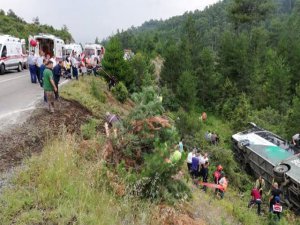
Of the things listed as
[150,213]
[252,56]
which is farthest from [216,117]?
[150,213]

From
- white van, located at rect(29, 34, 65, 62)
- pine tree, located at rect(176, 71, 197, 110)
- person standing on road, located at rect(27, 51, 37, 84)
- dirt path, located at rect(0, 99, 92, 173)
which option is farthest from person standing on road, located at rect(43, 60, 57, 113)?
pine tree, located at rect(176, 71, 197, 110)

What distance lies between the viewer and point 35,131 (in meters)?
10.3


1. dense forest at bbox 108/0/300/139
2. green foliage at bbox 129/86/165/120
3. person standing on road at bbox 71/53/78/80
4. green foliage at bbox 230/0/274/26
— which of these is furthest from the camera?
green foliage at bbox 230/0/274/26

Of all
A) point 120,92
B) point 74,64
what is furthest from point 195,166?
point 120,92

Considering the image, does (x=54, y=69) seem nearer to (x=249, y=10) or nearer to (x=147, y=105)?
(x=147, y=105)

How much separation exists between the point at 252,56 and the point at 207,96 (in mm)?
8169

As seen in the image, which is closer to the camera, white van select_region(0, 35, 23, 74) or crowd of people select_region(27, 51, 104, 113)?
crowd of people select_region(27, 51, 104, 113)

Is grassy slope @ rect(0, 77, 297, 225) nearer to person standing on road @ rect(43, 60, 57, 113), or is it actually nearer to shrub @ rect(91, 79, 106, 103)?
person standing on road @ rect(43, 60, 57, 113)

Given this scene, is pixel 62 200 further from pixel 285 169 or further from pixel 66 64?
pixel 66 64

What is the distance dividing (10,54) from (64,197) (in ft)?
→ 71.6

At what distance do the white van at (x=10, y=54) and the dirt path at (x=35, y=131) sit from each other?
12.4 meters

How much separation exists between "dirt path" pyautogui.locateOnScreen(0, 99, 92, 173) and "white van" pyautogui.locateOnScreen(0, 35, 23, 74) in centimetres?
1242

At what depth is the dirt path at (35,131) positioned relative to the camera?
27.8 feet

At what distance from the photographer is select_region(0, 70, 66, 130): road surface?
39.3 ft
